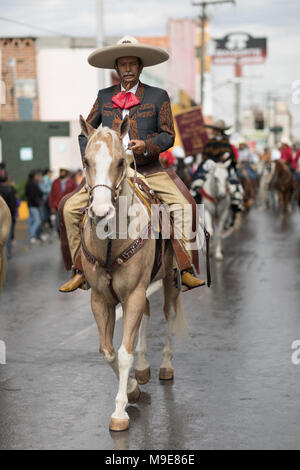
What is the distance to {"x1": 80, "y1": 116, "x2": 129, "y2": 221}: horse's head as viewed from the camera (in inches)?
210

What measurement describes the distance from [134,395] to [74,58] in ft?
110

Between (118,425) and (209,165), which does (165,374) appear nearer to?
(118,425)

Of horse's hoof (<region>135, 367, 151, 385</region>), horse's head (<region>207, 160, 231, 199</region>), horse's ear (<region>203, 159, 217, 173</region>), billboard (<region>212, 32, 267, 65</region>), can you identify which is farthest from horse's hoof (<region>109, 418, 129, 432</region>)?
billboard (<region>212, 32, 267, 65</region>)

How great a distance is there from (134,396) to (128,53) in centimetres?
291

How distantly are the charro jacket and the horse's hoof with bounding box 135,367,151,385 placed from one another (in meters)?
1.96

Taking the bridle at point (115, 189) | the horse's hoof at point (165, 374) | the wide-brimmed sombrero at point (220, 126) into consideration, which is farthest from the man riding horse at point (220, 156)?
the bridle at point (115, 189)

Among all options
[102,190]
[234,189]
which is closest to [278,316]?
[102,190]

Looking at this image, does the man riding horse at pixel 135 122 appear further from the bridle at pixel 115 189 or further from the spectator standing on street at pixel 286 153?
the spectator standing on street at pixel 286 153

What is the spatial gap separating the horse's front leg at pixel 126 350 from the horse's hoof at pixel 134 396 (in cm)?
52

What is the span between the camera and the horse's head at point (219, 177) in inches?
672

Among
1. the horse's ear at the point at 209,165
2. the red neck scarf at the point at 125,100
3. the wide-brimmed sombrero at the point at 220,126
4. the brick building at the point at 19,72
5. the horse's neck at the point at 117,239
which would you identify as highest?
the brick building at the point at 19,72

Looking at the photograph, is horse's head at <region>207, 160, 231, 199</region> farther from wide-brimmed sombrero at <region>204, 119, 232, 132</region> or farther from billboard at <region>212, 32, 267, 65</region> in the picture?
billboard at <region>212, 32, 267, 65</region>

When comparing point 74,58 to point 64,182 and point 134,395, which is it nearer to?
point 64,182

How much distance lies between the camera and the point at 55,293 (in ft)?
42.7
